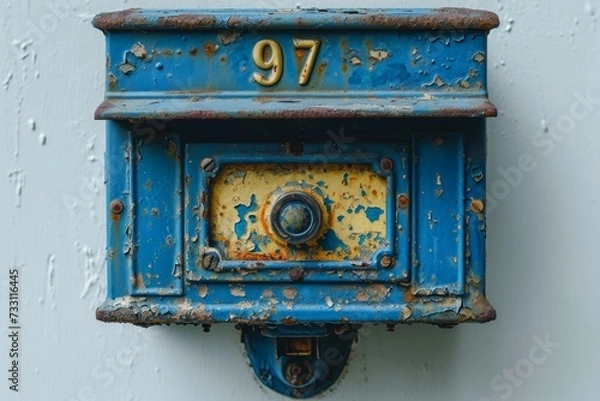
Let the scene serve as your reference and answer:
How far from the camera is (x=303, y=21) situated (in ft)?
3.24

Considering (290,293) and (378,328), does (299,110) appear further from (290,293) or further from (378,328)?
(378,328)

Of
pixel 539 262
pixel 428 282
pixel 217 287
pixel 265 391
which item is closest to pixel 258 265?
pixel 217 287

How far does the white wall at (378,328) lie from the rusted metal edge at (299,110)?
30cm

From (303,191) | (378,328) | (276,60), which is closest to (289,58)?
(276,60)

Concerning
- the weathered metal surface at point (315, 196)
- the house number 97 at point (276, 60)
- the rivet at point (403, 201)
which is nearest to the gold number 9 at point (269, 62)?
the house number 97 at point (276, 60)

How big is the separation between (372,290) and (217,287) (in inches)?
7.5

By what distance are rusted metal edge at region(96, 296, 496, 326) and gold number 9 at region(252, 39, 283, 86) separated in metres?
0.28

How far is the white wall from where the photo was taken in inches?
49.4

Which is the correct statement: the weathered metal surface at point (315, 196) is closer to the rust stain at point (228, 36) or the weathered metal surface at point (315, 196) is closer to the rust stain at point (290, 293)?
the rust stain at point (290, 293)

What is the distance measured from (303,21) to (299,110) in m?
0.11

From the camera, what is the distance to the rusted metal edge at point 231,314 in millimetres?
1027

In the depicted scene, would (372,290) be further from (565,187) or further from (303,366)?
(565,187)

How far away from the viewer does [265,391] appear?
128 cm

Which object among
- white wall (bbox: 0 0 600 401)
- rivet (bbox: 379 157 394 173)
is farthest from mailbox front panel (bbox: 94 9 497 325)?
white wall (bbox: 0 0 600 401)
